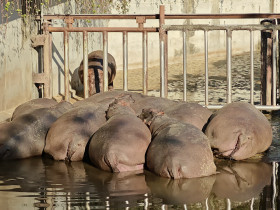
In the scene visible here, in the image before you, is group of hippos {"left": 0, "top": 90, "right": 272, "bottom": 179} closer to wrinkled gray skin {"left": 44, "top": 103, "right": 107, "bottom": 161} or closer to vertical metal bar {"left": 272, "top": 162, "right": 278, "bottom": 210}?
wrinkled gray skin {"left": 44, "top": 103, "right": 107, "bottom": 161}

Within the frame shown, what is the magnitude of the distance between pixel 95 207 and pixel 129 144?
1.58 metres

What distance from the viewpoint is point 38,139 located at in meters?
9.52

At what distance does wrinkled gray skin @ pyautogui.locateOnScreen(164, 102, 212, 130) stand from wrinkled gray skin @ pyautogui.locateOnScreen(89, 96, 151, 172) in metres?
0.71

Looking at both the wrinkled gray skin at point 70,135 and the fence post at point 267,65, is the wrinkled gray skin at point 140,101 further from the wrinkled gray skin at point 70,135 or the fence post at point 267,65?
the fence post at point 267,65

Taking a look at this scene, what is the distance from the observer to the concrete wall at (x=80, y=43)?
12023mm

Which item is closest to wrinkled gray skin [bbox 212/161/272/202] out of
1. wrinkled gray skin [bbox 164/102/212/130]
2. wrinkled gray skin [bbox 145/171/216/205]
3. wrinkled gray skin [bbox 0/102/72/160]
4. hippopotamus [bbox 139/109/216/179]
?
wrinkled gray skin [bbox 145/171/216/205]

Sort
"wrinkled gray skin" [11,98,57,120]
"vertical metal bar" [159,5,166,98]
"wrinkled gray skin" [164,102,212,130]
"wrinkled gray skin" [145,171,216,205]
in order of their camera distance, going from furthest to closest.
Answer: "vertical metal bar" [159,5,166,98]
"wrinkled gray skin" [11,98,57,120]
"wrinkled gray skin" [164,102,212,130]
"wrinkled gray skin" [145,171,216,205]

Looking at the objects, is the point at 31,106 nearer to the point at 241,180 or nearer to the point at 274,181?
the point at 241,180

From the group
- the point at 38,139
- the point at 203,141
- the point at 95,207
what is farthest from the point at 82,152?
the point at 95,207

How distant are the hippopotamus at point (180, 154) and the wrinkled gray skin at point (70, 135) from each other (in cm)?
95

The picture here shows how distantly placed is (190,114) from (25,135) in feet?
6.76

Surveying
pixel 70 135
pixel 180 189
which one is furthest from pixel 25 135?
pixel 180 189

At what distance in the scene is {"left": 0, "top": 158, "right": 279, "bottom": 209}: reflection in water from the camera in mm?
7168

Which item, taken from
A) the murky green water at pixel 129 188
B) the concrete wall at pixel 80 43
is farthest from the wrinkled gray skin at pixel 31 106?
the murky green water at pixel 129 188
